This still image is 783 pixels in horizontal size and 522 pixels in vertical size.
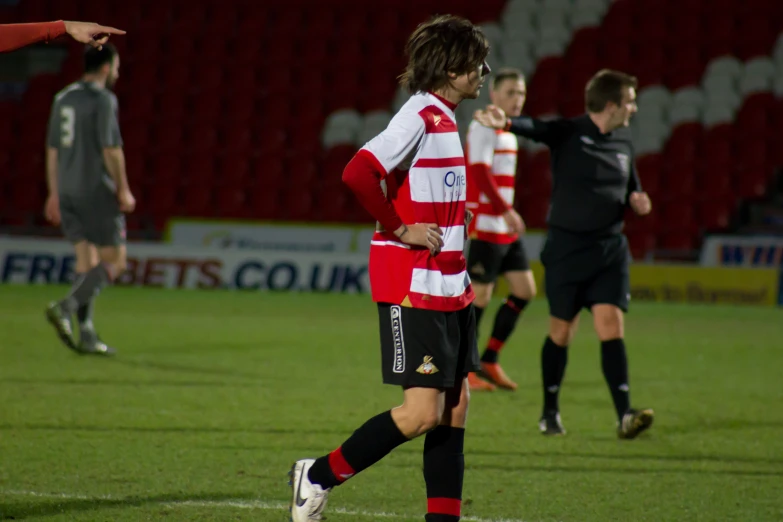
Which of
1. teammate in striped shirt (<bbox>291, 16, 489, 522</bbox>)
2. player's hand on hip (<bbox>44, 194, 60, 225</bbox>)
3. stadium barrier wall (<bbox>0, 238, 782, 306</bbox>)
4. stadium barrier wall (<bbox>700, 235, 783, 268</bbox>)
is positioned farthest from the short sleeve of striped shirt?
stadium barrier wall (<bbox>700, 235, 783, 268</bbox>)

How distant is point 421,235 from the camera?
10.7 ft

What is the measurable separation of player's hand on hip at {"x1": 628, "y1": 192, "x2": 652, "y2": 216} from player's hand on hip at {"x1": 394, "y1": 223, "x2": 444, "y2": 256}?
2528mm

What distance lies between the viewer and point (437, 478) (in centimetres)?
341

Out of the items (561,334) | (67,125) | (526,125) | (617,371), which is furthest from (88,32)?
(67,125)

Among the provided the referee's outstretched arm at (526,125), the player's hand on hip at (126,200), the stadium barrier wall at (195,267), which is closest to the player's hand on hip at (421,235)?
the referee's outstretched arm at (526,125)

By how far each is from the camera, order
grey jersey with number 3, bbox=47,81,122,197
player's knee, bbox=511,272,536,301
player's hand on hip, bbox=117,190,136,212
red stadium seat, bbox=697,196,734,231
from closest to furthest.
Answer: player's knee, bbox=511,272,536,301
player's hand on hip, bbox=117,190,136,212
grey jersey with number 3, bbox=47,81,122,197
red stadium seat, bbox=697,196,734,231

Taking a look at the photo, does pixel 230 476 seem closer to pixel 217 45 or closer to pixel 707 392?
pixel 707 392

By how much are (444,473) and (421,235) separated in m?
0.82

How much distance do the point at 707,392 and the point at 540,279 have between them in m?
7.01

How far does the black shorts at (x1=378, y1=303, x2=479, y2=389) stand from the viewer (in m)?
3.29

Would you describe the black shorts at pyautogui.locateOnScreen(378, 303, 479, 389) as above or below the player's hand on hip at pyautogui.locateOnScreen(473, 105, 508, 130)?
below

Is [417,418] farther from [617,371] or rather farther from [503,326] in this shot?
[503,326]

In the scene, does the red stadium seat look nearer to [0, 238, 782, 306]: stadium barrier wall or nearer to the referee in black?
[0, 238, 782, 306]: stadium barrier wall

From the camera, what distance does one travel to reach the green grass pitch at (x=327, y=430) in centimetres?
407
